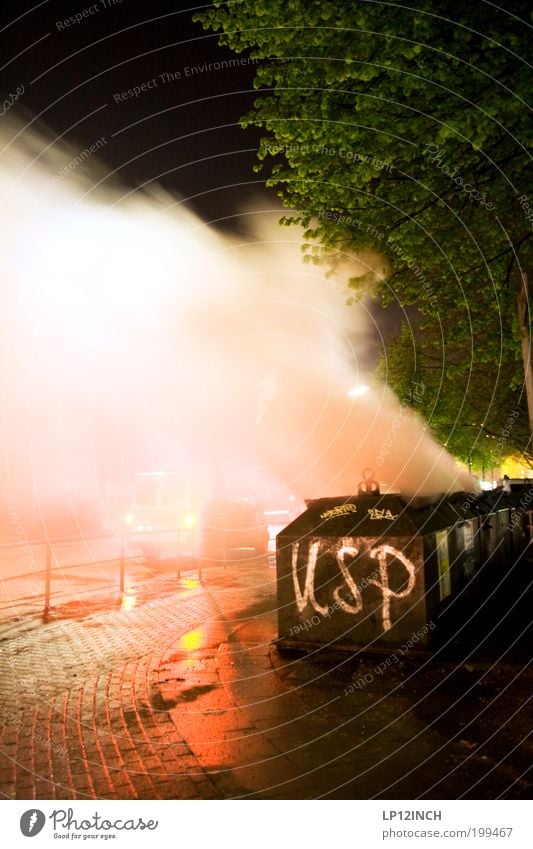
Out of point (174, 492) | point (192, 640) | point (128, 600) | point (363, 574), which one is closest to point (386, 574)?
point (363, 574)

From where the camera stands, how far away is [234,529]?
18.7 meters

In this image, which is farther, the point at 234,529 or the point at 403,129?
the point at 234,529

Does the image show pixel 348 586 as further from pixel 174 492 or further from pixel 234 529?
pixel 234 529

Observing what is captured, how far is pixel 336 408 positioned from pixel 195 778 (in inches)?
2475

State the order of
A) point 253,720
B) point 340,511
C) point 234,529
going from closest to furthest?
1. point 253,720
2. point 340,511
3. point 234,529

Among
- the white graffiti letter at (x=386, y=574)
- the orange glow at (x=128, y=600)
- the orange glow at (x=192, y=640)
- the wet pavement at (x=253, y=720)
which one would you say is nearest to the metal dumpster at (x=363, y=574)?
the white graffiti letter at (x=386, y=574)

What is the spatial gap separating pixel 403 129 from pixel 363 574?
21.7ft

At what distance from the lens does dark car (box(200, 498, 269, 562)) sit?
17.9 m

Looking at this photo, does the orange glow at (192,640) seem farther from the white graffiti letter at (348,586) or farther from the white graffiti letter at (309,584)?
the white graffiti letter at (348,586)

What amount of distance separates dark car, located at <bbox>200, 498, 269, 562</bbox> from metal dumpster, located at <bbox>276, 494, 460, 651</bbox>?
35.1ft

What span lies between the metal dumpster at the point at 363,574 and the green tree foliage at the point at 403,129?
17.6 feet

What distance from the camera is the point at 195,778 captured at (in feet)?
12.4

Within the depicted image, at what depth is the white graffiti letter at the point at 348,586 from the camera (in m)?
6.36

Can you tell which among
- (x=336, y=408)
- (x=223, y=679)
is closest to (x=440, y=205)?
(x=223, y=679)
